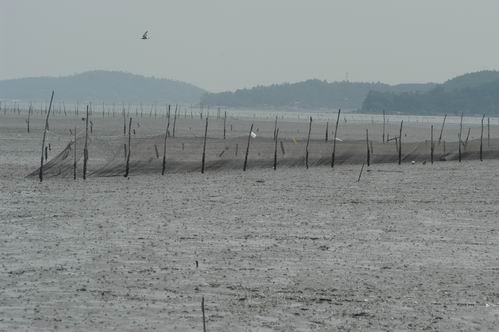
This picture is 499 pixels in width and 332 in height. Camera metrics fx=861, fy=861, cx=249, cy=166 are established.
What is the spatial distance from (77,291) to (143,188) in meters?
11.6

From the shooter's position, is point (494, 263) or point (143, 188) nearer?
point (494, 263)

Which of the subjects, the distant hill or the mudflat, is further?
the distant hill

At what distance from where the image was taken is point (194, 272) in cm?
1052

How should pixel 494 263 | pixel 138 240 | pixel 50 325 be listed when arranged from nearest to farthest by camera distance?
1. pixel 50 325
2. pixel 494 263
3. pixel 138 240

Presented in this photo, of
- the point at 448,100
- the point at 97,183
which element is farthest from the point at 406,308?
the point at 448,100

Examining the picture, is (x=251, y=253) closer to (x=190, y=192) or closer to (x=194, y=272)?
(x=194, y=272)

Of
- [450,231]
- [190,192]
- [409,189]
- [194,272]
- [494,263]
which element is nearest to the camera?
[194,272]

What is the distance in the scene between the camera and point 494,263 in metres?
11.5

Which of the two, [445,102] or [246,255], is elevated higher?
[445,102]

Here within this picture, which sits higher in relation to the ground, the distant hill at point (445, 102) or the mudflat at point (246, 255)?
the distant hill at point (445, 102)

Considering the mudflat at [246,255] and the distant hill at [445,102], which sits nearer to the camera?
the mudflat at [246,255]

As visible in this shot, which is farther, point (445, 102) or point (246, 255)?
point (445, 102)

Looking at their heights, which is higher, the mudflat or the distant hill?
the distant hill

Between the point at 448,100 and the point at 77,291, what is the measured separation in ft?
600
